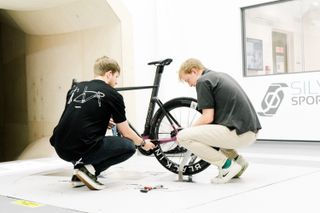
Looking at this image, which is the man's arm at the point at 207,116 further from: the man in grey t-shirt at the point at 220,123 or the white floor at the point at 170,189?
the white floor at the point at 170,189

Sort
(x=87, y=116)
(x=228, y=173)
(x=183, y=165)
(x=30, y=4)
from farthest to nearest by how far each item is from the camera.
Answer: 1. (x=30, y=4)
2. (x=183, y=165)
3. (x=228, y=173)
4. (x=87, y=116)

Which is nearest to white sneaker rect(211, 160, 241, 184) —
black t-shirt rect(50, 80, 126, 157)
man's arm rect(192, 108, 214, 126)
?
man's arm rect(192, 108, 214, 126)

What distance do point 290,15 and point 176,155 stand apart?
9.79 ft

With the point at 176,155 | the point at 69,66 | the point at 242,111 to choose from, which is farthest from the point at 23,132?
the point at 242,111

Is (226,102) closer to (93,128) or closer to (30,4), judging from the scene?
(93,128)

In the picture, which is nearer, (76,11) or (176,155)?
(176,155)

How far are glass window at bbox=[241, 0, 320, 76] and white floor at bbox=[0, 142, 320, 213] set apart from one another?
131 centimetres

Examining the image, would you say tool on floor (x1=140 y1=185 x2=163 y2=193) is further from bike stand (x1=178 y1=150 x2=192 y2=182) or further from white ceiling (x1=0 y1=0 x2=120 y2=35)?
white ceiling (x1=0 y1=0 x2=120 y2=35)

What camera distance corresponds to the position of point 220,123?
335 cm

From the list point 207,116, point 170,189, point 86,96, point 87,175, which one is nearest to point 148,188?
point 170,189

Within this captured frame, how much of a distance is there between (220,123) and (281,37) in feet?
11.1

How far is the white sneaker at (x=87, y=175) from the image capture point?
10.6 feet

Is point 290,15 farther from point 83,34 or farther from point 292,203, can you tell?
point 292,203

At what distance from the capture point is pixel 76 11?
235 inches
